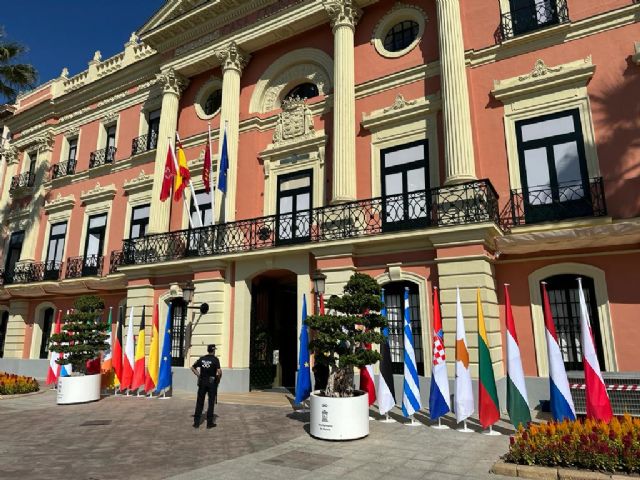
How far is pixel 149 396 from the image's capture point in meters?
13.1

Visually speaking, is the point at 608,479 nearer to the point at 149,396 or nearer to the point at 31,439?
the point at 31,439

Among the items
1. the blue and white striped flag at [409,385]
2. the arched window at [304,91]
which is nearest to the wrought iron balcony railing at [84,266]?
the arched window at [304,91]

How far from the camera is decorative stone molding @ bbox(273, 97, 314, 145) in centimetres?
1523

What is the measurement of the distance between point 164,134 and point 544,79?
13.8m

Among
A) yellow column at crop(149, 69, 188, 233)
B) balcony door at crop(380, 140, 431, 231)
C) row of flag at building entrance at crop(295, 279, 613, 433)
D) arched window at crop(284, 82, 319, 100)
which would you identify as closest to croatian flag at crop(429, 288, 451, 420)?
row of flag at building entrance at crop(295, 279, 613, 433)

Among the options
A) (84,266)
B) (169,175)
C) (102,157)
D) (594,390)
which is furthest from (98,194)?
(594,390)

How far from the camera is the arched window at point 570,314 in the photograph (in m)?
10.1

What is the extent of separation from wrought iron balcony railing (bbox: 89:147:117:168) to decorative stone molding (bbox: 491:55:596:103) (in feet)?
54.9

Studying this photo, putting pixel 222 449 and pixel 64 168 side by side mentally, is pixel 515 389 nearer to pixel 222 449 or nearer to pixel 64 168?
pixel 222 449

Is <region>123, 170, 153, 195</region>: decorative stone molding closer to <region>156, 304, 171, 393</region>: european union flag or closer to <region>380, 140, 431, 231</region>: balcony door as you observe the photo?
<region>156, 304, 171, 393</region>: european union flag

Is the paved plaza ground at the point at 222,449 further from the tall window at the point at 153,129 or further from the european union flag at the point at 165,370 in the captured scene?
the tall window at the point at 153,129

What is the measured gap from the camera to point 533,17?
12211mm

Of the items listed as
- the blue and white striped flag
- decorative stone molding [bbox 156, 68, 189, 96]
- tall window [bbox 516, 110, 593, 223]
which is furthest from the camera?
decorative stone molding [bbox 156, 68, 189, 96]

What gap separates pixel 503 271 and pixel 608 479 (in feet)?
21.2
